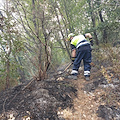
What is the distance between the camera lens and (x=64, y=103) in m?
2.26

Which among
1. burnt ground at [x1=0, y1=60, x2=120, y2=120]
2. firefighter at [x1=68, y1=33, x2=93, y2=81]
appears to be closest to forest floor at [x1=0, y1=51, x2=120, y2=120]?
burnt ground at [x1=0, y1=60, x2=120, y2=120]

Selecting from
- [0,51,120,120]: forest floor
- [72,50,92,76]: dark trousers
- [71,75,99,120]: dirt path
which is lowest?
[71,75,99,120]: dirt path

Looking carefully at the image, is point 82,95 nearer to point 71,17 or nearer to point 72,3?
point 71,17

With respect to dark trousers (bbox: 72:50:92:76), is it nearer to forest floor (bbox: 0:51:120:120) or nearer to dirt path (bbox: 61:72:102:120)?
forest floor (bbox: 0:51:120:120)

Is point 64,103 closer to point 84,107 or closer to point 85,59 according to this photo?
point 84,107

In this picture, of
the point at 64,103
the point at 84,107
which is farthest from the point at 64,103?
the point at 84,107

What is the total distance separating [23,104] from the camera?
2168 mm

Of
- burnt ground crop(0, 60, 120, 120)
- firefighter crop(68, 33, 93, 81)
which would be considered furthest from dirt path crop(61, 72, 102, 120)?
firefighter crop(68, 33, 93, 81)

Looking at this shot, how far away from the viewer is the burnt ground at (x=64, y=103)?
1.91 meters

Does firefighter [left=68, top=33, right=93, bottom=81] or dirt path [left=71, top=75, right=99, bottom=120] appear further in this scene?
firefighter [left=68, top=33, right=93, bottom=81]

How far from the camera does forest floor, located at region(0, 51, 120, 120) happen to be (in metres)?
1.91

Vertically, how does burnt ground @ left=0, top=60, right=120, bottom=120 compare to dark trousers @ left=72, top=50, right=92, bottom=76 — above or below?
below

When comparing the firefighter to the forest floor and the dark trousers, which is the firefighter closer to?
the dark trousers

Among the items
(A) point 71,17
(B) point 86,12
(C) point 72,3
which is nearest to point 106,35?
(B) point 86,12
